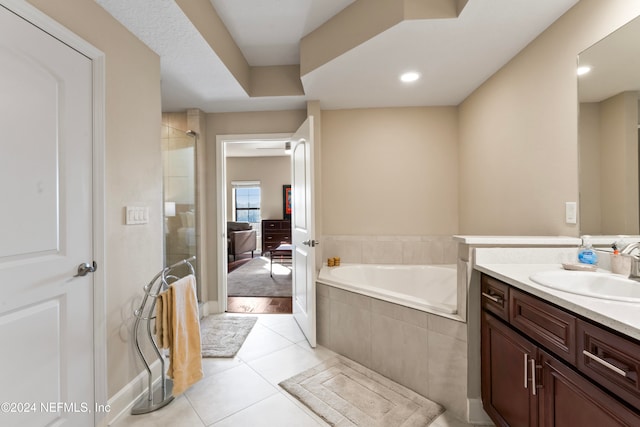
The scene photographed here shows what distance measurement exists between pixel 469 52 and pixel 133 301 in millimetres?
2828

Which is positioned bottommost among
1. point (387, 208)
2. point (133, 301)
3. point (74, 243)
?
point (133, 301)

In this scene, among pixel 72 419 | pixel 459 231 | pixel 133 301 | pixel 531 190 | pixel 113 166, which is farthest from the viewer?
pixel 459 231

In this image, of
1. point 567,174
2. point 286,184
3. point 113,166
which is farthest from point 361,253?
point 286,184

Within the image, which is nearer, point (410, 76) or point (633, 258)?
point (633, 258)

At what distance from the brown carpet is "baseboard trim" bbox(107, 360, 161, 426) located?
2054mm

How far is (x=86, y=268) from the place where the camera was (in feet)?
4.67

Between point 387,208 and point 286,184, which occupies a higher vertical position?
point 286,184

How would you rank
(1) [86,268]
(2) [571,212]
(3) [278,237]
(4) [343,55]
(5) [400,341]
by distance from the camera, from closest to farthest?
(1) [86,268] < (2) [571,212] < (5) [400,341] < (4) [343,55] < (3) [278,237]

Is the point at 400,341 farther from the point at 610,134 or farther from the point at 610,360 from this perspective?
the point at 610,134

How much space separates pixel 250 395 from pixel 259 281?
2845 mm

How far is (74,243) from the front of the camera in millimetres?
1379

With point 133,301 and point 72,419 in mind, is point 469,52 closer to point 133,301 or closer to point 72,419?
point 133,301

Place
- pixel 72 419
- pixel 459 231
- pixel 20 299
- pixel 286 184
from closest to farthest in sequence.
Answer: pixel 20 299
pixel 72 419
pixel 459 231
pixel 286 184

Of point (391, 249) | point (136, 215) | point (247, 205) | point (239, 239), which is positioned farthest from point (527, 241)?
point (247, 205)
